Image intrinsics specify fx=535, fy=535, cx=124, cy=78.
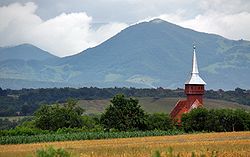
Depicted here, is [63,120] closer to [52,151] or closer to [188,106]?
[188,106]

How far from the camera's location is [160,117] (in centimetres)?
10581

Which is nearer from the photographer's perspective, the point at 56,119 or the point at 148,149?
the point at 148,149

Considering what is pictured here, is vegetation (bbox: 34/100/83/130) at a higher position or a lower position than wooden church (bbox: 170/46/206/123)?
lower

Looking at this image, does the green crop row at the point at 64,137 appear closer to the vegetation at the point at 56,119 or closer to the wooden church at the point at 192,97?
the vegetation at the point at 56,119

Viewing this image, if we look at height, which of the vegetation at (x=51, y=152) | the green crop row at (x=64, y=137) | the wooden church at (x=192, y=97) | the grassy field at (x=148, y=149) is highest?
the wooden church at (x=192, y=97)

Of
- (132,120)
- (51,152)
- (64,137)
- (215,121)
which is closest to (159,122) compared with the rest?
(132,120)

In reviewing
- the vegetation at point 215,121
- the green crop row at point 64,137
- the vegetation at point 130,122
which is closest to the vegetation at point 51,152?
the green crop row at point 64,137

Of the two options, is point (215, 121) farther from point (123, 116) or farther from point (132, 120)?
point (123, 116)

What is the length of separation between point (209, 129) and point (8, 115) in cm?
10871

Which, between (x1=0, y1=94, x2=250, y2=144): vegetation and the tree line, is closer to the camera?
(x1=0, y1=94, x2=250, y2=144): vegetation

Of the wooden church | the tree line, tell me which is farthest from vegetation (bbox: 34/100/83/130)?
the wooden church

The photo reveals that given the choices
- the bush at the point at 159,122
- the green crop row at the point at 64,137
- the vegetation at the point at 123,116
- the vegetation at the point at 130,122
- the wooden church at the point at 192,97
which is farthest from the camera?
the wooden church at the point at 192,97

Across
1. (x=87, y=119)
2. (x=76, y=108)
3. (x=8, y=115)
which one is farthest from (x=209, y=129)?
(x=8, y=115)

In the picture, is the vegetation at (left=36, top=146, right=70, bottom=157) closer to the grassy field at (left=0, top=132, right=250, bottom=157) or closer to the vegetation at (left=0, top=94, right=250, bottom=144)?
the grassy field at (left=0, top=132, right=250, bottom=157)
